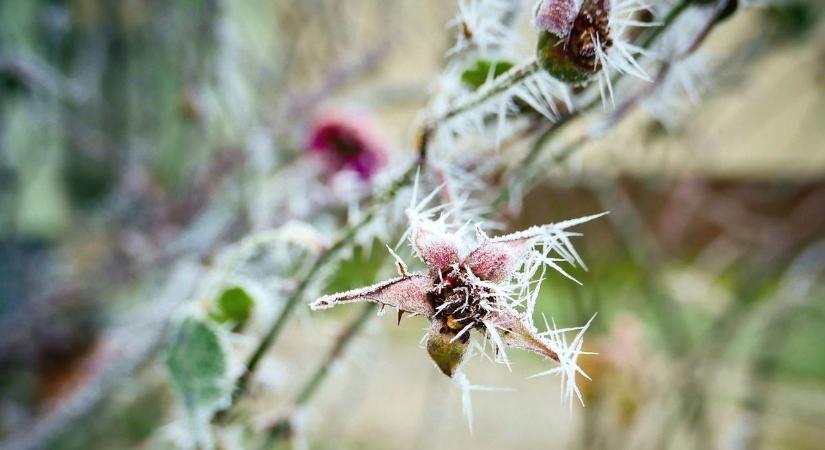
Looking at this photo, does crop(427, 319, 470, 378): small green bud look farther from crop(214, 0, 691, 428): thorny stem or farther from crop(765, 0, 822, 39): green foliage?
crop(765, 0, 822, 39): green foliage

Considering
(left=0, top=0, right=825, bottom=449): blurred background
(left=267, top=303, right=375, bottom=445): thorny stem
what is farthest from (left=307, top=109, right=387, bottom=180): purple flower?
(left=267, top=303, right=375, bottom=445): thorny stem

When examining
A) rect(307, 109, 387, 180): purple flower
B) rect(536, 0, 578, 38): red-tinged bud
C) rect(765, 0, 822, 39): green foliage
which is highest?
rect(536, 0, 578, 38): red-tinged bud

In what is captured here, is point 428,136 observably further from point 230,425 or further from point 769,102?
point 769,102

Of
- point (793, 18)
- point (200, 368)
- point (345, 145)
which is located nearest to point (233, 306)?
point (200, 368)

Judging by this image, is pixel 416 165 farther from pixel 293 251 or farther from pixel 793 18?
pixel 793 18

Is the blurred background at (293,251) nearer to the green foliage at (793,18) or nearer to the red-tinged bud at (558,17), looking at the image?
the green foliage at (793,18)

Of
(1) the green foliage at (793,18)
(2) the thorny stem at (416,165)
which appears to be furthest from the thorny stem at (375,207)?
(1) the green foliage at (793,18)

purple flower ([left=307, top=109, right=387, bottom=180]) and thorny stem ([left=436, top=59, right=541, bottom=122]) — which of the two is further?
purple flower ([left=307, top=109, right=387, bottom=180])
